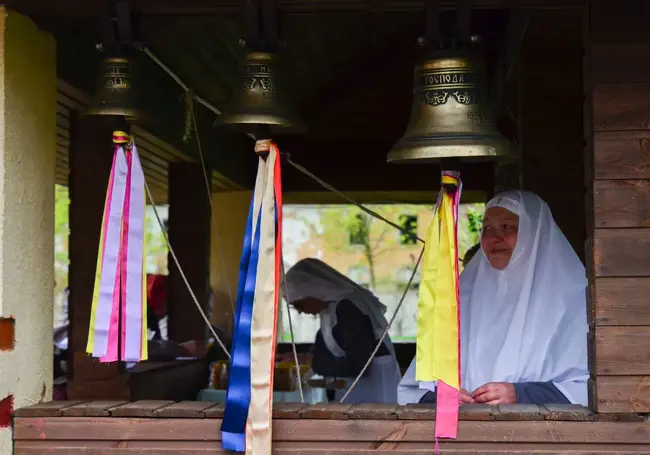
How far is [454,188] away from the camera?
9.58ft

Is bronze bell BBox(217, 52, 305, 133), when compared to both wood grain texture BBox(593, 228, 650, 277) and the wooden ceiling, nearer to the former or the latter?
the wooden ceiling

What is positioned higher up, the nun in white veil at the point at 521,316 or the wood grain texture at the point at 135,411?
the nun in white veil at the point at 521,316

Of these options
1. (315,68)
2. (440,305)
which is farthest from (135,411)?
(315,68)

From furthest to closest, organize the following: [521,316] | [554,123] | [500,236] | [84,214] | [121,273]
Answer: [554,123], [84,214], [500,236], [521,316], [121,273]

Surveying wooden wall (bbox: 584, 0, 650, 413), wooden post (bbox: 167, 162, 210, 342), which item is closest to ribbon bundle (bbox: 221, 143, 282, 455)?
wooden wall (bbox: 584, 0, 650, 413)

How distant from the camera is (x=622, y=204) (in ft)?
9.06

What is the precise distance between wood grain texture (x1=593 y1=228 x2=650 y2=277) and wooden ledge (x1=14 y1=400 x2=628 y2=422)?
42 centimetres

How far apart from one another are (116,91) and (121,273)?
1.96 feet

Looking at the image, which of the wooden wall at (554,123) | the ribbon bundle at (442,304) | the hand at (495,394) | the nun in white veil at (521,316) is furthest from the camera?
the wooden wall at (554,123)

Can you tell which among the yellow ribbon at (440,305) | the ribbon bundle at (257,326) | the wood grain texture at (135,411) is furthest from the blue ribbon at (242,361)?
the yellow ribbon at (440,305)

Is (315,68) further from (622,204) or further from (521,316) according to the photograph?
(622,204)

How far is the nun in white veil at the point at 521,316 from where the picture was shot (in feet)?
10.8

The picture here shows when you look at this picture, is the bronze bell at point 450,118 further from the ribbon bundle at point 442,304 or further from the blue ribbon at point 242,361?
the blue ribbon at point 242,361

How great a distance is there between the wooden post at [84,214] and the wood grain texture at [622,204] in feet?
7.58
